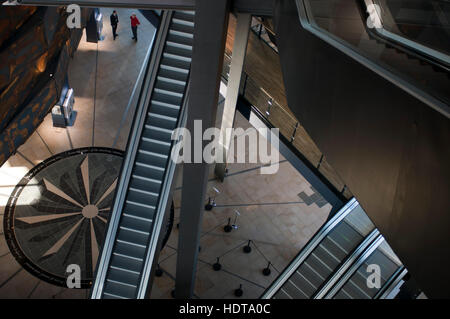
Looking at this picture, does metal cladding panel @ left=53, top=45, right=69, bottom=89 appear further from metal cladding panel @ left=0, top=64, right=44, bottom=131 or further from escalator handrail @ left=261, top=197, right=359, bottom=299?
escalator handrail @ left=261, top=197, right=359, bottom=299

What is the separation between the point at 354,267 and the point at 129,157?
5.93 metres

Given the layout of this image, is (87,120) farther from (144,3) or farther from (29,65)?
(144,3)

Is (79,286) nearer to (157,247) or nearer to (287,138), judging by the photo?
(157,247)

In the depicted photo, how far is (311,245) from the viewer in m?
11.9

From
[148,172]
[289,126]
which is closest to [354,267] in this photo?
[289,126]

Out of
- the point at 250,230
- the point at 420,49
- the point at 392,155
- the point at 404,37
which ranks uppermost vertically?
the point at 250,230

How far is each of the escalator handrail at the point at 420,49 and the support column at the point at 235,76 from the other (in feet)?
24.7

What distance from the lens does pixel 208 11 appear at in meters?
6.66

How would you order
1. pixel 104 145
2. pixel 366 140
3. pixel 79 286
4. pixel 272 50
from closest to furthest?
pixel 366 140 < pixel 79 286 < pixel 272 50 < pixel 104 145

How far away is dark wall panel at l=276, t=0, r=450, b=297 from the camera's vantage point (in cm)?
178

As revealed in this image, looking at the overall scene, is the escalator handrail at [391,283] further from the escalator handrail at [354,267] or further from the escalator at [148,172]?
the escalator at [148,172]

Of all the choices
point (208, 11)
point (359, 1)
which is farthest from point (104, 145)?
point (359, 1)

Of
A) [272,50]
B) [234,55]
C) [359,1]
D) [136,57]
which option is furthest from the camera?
[136,57]

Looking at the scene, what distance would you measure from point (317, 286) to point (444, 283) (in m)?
10.4
